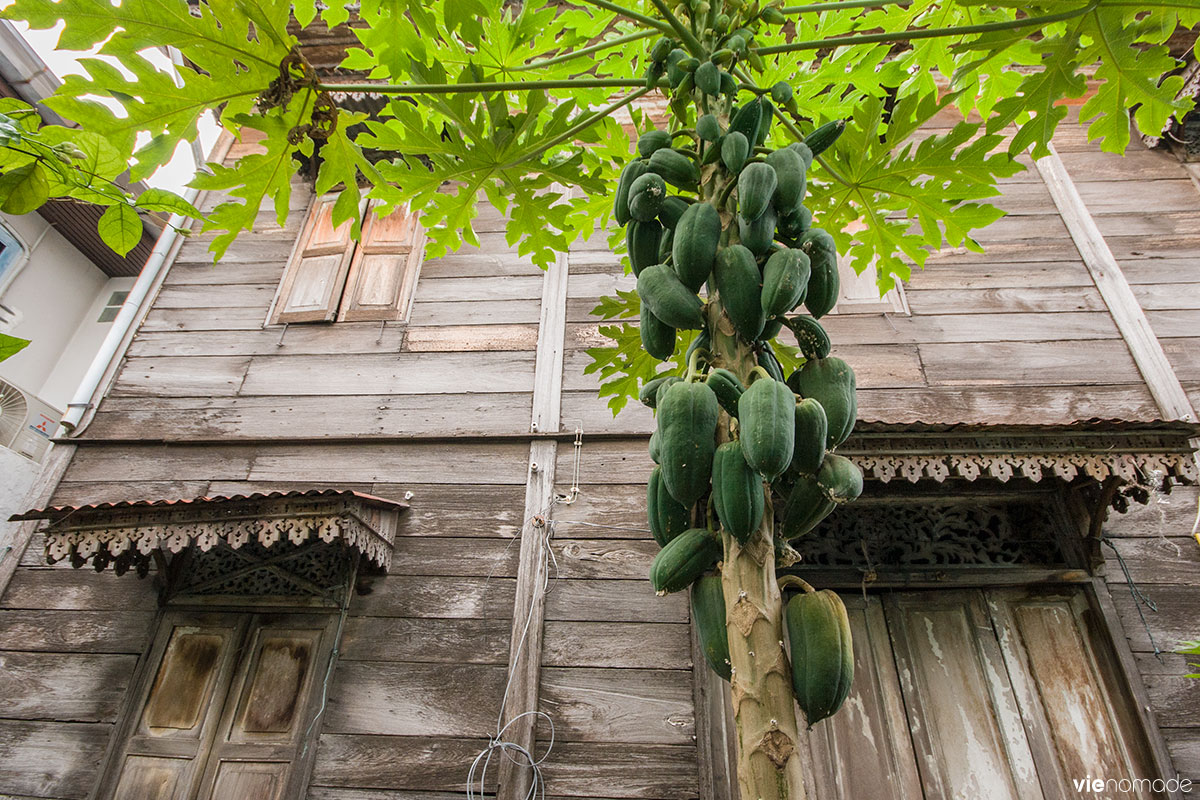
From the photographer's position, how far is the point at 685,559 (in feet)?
3.84

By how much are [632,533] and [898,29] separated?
257cm

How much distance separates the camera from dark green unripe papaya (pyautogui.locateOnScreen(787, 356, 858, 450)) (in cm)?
123

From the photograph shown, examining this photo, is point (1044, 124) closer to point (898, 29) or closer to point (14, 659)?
point (898, 29)

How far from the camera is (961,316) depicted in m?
4.38

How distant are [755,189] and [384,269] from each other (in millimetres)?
4189

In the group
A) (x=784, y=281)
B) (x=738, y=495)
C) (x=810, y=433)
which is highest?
(x=784, y=281)

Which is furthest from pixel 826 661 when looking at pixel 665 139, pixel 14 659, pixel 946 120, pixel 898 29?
pixel 946 120

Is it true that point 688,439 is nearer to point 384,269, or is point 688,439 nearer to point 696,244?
point 696,244

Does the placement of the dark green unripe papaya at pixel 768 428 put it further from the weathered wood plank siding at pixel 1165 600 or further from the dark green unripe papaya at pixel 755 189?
the weathered wood plank siding at pixel 1165 600

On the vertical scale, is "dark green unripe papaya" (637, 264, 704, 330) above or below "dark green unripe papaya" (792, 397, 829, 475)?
above

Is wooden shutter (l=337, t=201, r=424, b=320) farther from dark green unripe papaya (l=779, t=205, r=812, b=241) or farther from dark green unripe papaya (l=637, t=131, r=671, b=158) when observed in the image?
dark green unripe papaya (l=779, t=205, r=812, b=241)

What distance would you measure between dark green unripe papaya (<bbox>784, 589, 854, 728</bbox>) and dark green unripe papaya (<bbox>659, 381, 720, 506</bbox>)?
24 cm

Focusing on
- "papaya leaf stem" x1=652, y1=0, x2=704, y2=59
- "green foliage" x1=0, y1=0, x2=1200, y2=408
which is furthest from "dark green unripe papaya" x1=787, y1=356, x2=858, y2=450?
"papaya leaf stem" x1=652, y1=0, x2=704, y2=59

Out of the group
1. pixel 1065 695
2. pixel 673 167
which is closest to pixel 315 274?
pixel 673 167
